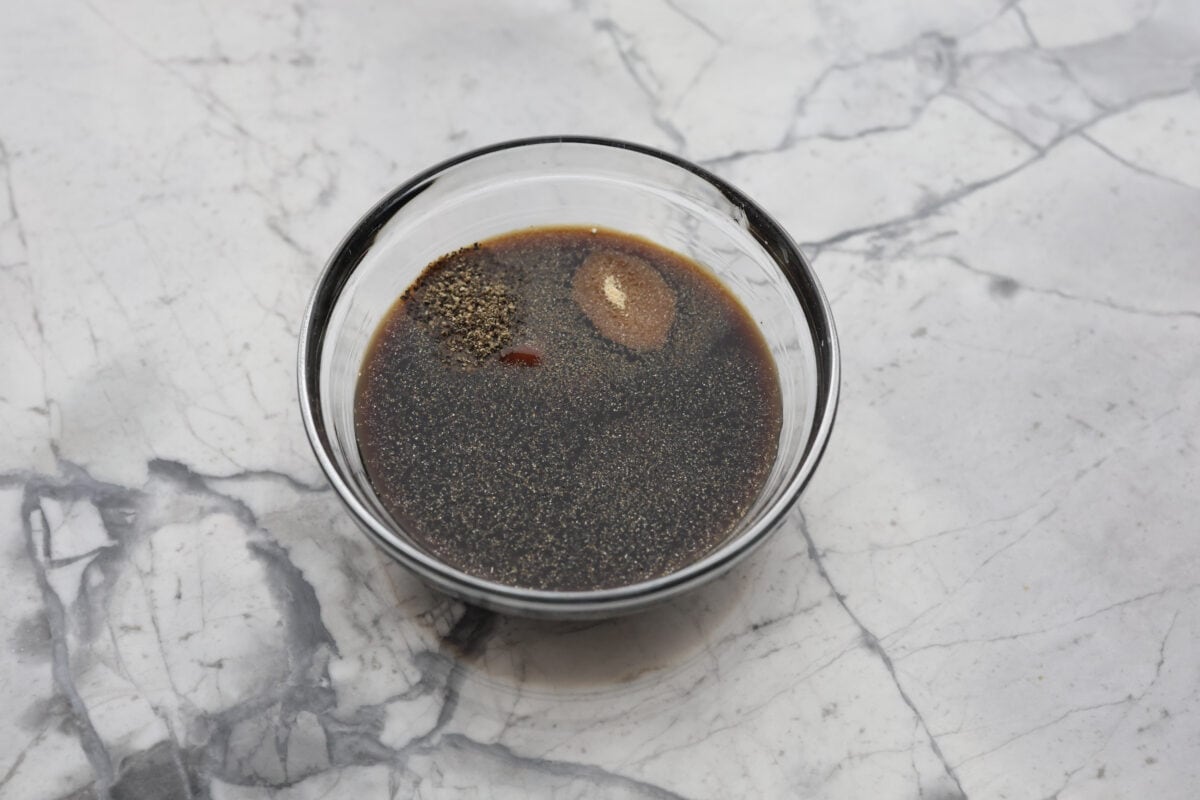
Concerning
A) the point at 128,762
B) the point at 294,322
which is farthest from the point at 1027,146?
the point at 128,762

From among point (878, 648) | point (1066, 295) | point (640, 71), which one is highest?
point (640, 71)

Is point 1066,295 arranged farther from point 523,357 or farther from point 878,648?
point 523,357

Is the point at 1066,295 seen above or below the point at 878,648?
above

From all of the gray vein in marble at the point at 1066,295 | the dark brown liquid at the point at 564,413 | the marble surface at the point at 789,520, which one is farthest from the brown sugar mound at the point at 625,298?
the gray vein in marble at the point at 1066,295

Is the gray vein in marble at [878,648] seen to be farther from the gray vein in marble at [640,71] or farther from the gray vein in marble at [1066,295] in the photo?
the gray vein in marble at [640,71]

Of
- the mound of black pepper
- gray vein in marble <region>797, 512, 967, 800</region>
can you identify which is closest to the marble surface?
gray vein in marble <region>797, 512, 967, 800</region>

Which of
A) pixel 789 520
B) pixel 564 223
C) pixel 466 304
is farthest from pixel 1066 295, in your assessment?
pixel 466 304
